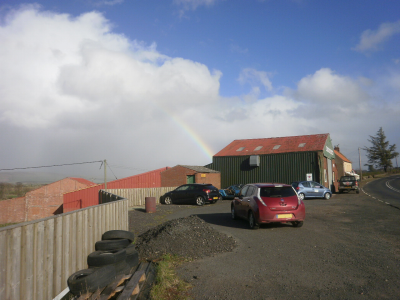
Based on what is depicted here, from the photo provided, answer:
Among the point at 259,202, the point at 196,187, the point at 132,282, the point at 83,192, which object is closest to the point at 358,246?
the point at 259,202

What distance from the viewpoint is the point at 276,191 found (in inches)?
416

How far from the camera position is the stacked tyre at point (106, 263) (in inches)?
183

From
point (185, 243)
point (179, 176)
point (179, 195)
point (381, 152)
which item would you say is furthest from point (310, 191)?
point (381, 152)

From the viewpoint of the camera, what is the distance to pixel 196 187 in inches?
915

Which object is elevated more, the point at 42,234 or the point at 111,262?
the point at 42,234

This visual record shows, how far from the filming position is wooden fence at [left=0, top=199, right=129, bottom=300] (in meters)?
3.65

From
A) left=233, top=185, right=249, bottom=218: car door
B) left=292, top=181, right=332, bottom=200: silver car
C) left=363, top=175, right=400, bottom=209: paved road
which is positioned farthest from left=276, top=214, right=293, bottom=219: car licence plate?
left=292, top=181, right=332, bottom=200: silver car

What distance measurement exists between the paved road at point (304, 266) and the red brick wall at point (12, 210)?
112 feet

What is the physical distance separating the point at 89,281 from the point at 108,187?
97.7 ft

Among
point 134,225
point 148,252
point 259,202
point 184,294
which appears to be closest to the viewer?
point 184,294

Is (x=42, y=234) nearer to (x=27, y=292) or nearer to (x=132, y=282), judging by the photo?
(x=27, y=292)

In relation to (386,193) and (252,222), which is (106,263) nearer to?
(252,222)

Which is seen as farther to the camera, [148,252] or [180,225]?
[180,225]

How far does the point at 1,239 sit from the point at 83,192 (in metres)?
31.8
